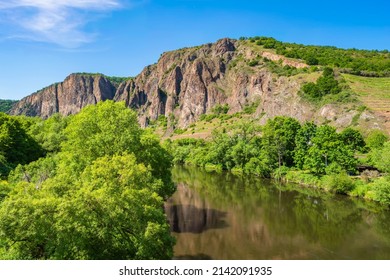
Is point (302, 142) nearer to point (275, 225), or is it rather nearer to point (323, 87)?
point (275, 225)

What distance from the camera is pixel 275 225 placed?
36500 millimetres

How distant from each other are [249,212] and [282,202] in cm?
786

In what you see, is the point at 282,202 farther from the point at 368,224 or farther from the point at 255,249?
the point at 255,249

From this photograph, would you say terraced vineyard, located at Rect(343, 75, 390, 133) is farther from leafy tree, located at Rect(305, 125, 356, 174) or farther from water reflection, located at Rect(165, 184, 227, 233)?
water reflection, located at Rect(165, 184, 227, 233)

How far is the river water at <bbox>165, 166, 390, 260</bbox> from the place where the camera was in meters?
28.4

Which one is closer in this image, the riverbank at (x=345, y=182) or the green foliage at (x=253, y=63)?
the riverbank at (x=345, y=182)

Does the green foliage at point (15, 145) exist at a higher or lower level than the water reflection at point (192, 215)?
higher

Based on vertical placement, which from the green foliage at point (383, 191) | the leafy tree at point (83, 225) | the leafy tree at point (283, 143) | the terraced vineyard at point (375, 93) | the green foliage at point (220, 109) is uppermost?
the green foliage at point (220, 109)

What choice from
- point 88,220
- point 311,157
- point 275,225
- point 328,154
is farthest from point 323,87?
point 88,220

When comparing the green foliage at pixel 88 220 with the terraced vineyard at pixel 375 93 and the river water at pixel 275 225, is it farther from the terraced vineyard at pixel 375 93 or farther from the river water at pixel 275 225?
the terraced vineyard at pixel 375 93

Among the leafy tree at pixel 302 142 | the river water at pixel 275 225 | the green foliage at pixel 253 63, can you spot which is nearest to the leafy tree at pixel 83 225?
the river water at pixel 275 225

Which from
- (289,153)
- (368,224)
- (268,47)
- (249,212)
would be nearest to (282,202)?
(249,212)

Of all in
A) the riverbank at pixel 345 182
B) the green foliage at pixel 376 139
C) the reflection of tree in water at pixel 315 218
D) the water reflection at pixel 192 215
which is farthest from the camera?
the green foliage at pixel 376 139

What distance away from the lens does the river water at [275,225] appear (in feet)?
93.0
